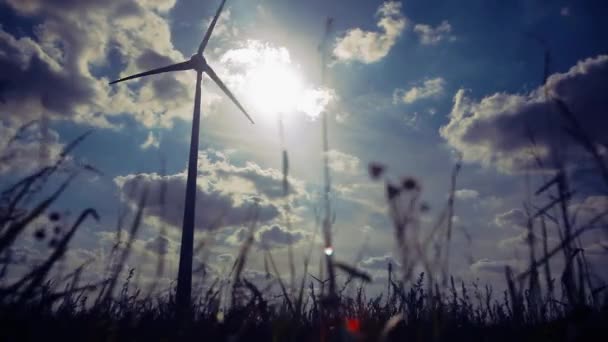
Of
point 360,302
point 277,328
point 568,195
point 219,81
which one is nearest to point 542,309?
point 568,195

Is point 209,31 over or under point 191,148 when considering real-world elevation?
over

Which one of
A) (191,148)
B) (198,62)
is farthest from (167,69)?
(191,148)

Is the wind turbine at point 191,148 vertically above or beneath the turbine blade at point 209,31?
beneath

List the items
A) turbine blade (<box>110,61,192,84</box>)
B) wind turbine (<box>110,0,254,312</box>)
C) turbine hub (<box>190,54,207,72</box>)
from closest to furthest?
wind turbine (<box>110,0,254,312</box>)
turbine blade (<box>110,61,192,84</box>)
turbine hub (<box>190,54,207,72</box>)

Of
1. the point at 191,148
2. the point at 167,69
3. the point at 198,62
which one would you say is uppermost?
the point at 198,62

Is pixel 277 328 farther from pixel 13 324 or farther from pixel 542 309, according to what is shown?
pixel 542 309

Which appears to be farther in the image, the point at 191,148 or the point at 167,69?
the point at 167,69

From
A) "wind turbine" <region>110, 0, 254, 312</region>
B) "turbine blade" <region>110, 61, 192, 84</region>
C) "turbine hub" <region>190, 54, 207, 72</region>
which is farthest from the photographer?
"turbine hub" <region>190, 54, 207, 72</region>

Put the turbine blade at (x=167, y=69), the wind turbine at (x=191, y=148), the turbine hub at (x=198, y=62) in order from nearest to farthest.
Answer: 1. the wind turbine at (x=191, y=148)
2. the turbine blade at (x=167, y=69)
3. the turbine hub at (x=198, y=62)

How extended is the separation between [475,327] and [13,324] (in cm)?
590

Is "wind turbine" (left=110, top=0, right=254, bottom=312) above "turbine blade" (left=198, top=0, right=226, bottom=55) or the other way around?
the other way around

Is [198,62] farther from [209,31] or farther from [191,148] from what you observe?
[191,148]

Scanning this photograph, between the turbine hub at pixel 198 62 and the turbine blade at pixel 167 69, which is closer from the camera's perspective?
the turbine blade at pixel 167 69

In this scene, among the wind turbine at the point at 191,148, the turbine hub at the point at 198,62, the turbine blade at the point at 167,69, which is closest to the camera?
the wind turbine at the point at 191,148
